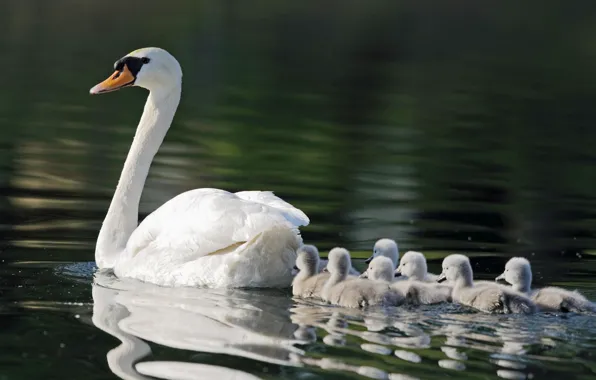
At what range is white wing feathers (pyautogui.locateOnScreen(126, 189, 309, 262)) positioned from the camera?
34.2 feet

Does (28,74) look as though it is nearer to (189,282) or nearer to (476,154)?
(476,154)

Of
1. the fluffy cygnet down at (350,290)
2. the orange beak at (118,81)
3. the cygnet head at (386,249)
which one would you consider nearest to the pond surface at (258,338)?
the fluffy cygnet down at (350,290)

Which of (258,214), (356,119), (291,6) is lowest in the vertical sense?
(258,214)

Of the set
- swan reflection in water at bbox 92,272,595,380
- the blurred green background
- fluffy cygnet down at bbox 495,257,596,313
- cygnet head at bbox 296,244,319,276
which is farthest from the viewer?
the blurred green background

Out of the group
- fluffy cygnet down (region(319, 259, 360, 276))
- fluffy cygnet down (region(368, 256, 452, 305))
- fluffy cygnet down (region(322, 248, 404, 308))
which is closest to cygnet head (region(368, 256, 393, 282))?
fluffy cygnet down (region(368, 256, 452, 305))

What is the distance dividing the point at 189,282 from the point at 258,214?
80 cm

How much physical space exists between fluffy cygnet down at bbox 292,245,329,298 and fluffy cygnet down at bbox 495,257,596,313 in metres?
1.42

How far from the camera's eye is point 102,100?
2812 centimetres

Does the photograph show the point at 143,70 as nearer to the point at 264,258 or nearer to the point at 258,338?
the point at 264,258

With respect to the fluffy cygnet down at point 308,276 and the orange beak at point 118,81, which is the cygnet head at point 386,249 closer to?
the fluffy cygnet down at point 308,276

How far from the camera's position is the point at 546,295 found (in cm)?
982

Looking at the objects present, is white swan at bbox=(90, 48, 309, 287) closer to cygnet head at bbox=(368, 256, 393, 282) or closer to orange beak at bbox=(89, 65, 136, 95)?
cygnet head at bbox=(368, 256, 393, 282)

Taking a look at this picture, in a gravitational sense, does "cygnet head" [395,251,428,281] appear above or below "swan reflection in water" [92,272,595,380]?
above

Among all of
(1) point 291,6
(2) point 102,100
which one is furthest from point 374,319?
(1) point 291,6
